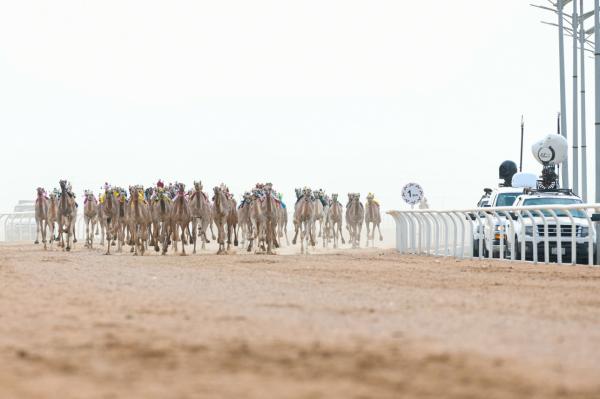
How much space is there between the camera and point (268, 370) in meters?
8.79

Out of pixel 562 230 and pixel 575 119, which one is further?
pixel 575 119

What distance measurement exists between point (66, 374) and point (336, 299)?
6.93m

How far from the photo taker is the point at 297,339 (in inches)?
415

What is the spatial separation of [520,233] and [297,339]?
18.5 m

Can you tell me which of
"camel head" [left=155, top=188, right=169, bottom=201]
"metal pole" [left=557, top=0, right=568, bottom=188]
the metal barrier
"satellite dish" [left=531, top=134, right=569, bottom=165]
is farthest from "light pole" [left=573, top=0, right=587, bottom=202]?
the metal barrier

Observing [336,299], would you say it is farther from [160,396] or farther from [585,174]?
[585,174]

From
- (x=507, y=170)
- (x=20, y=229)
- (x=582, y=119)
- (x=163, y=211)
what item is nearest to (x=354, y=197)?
(x=507, y=170)

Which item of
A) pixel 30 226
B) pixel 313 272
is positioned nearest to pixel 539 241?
pixel 313 272

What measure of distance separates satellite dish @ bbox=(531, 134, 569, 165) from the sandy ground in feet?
61.1

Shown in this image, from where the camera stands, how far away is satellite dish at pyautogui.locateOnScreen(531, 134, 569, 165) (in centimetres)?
3803

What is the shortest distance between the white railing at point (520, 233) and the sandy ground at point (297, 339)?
20.6 feet

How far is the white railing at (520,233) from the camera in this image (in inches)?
1023

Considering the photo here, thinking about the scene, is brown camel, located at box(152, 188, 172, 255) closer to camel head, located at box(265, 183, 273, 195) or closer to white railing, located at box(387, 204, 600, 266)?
camel head, located at box(265, 183, 273, 195)

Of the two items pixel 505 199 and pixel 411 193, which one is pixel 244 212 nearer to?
pixel 411 193
